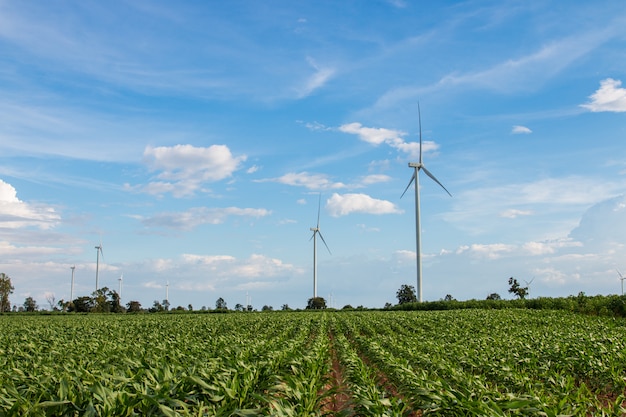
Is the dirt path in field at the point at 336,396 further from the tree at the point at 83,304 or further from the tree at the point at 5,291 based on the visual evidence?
the tree at the point at 5,291

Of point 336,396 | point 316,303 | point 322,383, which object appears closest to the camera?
point 322,383

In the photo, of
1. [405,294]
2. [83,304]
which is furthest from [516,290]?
[83,304]

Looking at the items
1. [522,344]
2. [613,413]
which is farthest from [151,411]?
[522,344]

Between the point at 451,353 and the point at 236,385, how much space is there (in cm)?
1138

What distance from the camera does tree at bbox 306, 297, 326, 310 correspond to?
11031 cm

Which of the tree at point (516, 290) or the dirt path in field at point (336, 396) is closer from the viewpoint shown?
the dirt path in field at point (336, 396)

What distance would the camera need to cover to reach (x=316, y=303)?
366 ft

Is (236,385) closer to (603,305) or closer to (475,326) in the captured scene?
(475,326)

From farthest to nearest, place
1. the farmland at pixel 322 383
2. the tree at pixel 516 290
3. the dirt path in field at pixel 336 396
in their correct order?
the tree at pixel 516 290 < the dirt path in field at pixel 336 396 < the farmland at pixel 322 383

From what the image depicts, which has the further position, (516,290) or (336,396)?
(516,290)

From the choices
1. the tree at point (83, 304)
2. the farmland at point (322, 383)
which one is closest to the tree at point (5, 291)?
the tree at point (83, 304)

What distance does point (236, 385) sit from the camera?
8.49 m

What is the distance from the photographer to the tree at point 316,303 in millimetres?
110312

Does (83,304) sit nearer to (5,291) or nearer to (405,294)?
(5,291)
